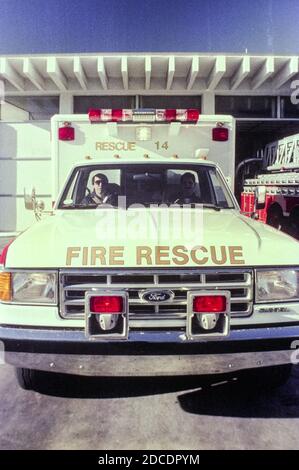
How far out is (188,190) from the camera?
4254 mm

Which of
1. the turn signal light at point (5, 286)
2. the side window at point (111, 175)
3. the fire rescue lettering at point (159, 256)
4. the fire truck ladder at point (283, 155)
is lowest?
the turn signal light at point (5, 286)

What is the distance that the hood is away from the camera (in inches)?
100

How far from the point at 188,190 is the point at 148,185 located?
0.39m

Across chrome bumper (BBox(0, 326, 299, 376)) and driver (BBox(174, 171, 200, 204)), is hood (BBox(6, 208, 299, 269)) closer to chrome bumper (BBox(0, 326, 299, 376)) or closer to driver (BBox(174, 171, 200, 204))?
chrome bumper (BBox(0, 326, 299, 376))

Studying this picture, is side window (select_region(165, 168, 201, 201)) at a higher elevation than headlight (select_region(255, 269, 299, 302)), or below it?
higher

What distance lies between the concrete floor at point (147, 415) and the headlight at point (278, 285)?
577 mm

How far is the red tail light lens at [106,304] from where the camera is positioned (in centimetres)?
245

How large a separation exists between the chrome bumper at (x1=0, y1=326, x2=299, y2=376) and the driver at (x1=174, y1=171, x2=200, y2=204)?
6.04ft

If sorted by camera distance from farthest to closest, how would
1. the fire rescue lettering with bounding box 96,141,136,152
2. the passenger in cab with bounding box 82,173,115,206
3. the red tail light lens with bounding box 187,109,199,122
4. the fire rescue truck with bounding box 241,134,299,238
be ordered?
the fire rescue truck with bounding box 241,134,299,238
the fire rescue lettering with bounding box 96,141,136,152
the red tail light lens with bounding box 187,109,199,122
the passenger in cab with bounding box 82,173,115,206

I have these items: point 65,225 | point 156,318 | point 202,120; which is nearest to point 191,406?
point 156,318

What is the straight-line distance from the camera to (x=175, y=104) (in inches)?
522

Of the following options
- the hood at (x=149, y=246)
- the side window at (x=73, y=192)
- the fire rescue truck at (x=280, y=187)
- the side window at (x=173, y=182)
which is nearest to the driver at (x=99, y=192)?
the side window at (x=73, y=192)

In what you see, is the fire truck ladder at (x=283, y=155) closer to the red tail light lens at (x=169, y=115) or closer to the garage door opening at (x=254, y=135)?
the garage door opening at (x=254, y=135)

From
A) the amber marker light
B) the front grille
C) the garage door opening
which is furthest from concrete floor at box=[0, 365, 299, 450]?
the garage door opening
